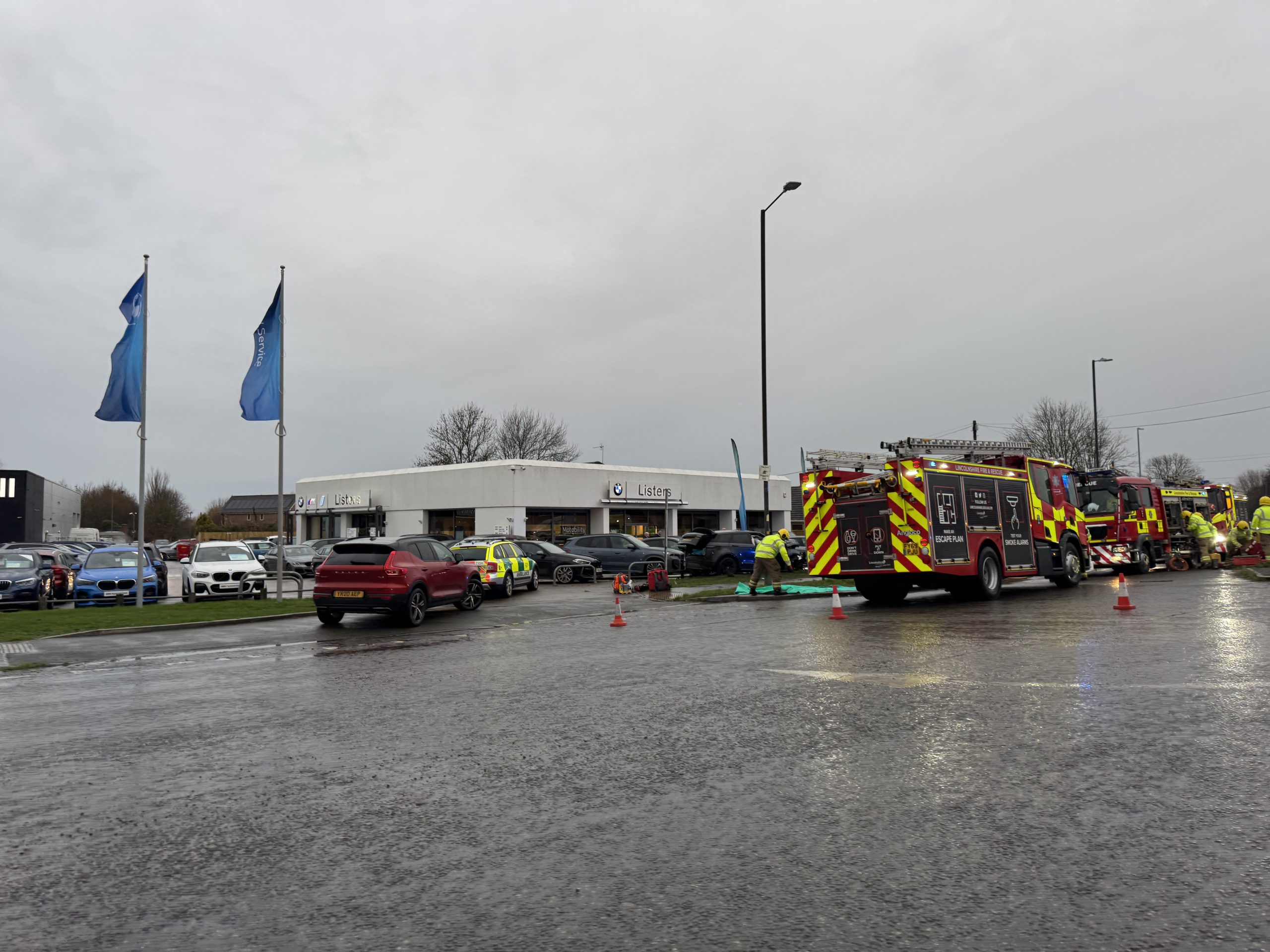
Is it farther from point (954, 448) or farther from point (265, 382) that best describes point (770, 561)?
point (265, 382)

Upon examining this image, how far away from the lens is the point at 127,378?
2039 cm

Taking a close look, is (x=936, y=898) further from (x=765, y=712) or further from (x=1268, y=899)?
(x=765, y=712)

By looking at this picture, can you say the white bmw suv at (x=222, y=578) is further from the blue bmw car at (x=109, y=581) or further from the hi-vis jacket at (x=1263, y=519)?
the hi-vis jacket at (x=1263, y=519)

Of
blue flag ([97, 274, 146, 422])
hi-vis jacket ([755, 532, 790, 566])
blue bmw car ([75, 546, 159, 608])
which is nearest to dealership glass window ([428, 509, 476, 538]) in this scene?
blue bmw car ([75, 546, 159, 608])

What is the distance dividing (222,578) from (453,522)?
32.6 metres

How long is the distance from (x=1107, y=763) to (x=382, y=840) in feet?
13.5

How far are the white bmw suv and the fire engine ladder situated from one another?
15412 millimetres

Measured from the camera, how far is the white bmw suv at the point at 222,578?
23.3 metres

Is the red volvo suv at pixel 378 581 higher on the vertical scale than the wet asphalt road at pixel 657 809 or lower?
higher

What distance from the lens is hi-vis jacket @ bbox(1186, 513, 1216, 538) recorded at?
29062 millimetres

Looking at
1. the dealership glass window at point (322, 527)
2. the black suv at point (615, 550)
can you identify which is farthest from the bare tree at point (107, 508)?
the black suv at point (615, 550)

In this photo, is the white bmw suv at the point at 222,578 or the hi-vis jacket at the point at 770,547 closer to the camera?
the hi-vis jacket at the point at 770,547

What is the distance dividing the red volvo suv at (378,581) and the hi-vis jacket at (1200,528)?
23.7 m

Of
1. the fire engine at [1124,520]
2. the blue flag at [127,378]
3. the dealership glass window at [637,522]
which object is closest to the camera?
the blue flag at [127,378]
